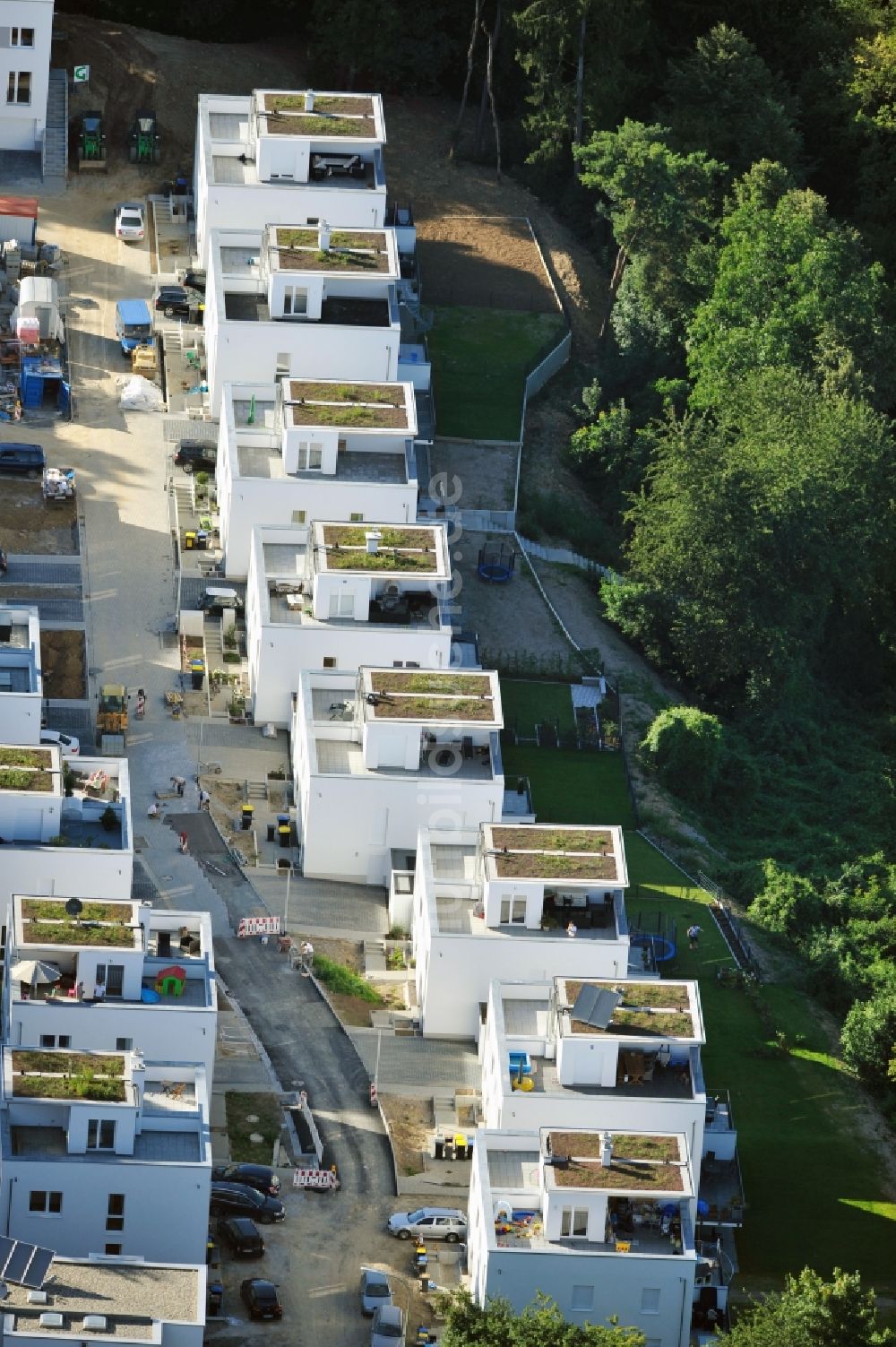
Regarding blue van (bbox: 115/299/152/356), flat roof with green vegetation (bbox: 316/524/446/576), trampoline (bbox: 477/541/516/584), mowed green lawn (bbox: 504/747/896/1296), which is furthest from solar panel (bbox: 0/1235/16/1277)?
blue van (bbox: 115/299/152/356)

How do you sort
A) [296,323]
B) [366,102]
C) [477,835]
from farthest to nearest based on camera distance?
[366,102] < [296,323] < [477,835]

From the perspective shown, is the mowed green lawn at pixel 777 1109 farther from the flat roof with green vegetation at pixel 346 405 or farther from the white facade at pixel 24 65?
the white facade at pixel 24 65

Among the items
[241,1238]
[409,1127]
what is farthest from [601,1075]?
[241,1238]

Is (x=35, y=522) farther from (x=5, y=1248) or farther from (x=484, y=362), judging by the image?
(x=5, y=1248)

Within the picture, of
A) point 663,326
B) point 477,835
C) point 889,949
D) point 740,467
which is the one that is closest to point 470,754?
point 477,835

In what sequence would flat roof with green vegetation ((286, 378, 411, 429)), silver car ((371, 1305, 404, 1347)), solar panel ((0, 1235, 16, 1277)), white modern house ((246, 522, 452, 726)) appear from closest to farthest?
solar panel ((0, 1235, 16, 1277)), silver car ((371, 1305, 404, 1347)), white modern house ((246, 522, 452, 726)), flat roof with green vegetation ((286, 378, 411, 429))

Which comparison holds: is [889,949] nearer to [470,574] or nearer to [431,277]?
[470,574]

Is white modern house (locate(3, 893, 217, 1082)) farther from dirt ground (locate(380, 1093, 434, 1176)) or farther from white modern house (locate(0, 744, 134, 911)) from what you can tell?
dirt ground (locate(380, 1093, 434, 1176))
